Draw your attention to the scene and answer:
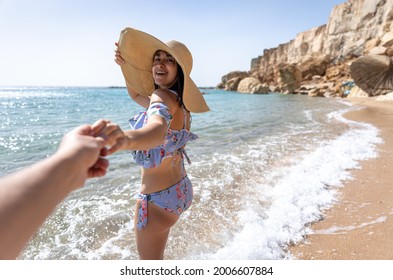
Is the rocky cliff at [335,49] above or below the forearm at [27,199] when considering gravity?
above

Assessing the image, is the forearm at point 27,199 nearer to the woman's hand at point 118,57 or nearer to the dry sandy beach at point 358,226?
the woman's hand at point 118,57

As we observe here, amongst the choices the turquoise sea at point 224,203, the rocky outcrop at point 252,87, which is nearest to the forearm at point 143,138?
the turquoise sea at point 224,203

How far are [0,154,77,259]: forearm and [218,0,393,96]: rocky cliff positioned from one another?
25062 millimetres

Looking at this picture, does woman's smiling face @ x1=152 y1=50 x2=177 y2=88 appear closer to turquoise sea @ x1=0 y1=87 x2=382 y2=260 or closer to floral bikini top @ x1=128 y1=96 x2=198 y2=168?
floral bikini top @ x1=128 y1=96 x2=198 y2=168

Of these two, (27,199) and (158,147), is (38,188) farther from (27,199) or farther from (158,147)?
(158,147)

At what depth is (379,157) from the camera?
531 cm

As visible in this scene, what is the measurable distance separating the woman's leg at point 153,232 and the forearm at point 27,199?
3.57ft

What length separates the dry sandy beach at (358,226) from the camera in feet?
8.00

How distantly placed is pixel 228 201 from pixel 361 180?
7.14ft

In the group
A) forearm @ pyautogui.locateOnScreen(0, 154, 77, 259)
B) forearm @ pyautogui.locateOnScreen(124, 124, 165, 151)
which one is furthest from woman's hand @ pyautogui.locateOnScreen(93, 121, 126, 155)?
forearm @ pyautogui.locateOnScreen(0, 154, 77, 259)
